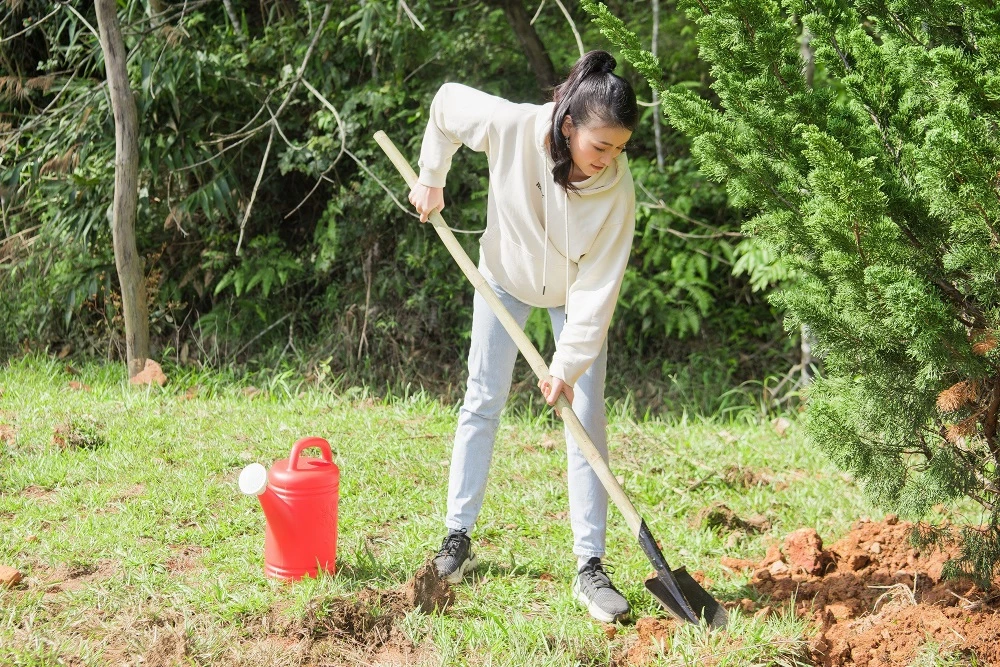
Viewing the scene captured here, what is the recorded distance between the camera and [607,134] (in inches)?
107

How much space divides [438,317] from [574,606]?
3887 mm


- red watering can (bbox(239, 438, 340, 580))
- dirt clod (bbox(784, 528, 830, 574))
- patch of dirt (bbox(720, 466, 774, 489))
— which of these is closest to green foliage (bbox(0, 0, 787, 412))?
patch of dirt (bbox(720, 466, 774, 489))

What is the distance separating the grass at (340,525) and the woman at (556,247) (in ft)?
0.92

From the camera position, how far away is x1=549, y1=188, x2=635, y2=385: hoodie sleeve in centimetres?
290

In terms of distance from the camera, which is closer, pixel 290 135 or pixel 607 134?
pixel 607 134

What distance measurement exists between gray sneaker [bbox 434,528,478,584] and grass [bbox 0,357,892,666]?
0.06 metres

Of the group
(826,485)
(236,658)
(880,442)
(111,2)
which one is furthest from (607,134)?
(111,2)

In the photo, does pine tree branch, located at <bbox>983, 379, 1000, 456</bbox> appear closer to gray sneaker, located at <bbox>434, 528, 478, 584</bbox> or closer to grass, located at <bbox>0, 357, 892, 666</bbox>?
grass, located at <bbox>0, 357, 892, 666</bbox>

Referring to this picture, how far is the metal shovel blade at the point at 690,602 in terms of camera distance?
9.45ft

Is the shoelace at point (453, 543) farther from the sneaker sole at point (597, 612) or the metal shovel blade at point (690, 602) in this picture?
the metal shovel blade at point (690, 602)

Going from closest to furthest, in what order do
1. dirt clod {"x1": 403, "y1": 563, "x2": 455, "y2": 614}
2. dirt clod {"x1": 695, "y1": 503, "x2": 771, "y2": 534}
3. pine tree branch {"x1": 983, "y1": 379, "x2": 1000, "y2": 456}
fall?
pine tree branch {"x1": 983, "y1": 379, "x2": 1000, "y2": 456}, dirt clod {"x1": 403, "y1": 563, "x2": 455, "y2": 614}, dirt clod {"x1": 695, "y1": 503, "x2": 771, "y2": 534}

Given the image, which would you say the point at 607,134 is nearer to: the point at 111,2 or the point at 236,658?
the point at 236,658

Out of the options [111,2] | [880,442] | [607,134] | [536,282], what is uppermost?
[111,2]

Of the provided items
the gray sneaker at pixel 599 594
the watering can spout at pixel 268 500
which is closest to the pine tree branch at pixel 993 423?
the gray sneaker at pixel 599 594
